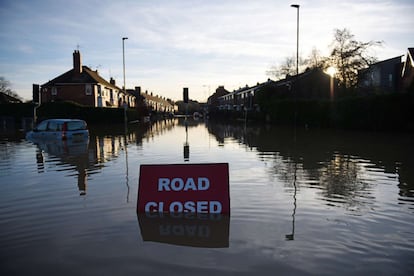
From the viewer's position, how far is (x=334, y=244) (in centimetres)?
482

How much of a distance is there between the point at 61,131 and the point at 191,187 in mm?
16021

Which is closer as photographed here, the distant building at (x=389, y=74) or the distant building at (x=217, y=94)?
the distant building at (x=389, y=74)

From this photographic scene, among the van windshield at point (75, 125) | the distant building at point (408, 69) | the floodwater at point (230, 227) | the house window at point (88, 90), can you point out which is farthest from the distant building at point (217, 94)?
the floodwater at point (230, 227)

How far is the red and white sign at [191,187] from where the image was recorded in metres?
6.02

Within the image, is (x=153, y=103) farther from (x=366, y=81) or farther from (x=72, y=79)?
(x=366, y=81)

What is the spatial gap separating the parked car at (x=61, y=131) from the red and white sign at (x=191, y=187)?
1528 centimetres

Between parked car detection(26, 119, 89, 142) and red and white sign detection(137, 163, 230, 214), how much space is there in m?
15.3

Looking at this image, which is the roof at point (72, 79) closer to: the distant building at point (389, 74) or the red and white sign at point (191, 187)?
the distant building at point (389, 74)

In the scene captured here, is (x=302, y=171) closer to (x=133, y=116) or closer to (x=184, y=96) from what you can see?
(x=184, y=96)

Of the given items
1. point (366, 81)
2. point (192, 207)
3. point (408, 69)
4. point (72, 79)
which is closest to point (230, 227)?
point (192, 207)

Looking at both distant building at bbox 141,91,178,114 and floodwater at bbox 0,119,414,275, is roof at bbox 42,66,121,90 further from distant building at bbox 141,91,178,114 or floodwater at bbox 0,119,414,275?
floodwater at bbox 0,119,414,275

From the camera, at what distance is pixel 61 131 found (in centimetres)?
1980

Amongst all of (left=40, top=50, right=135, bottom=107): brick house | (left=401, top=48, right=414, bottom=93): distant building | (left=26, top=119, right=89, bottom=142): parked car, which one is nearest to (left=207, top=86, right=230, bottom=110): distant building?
(left=40, top=50, right=135, bottom=107): brick house

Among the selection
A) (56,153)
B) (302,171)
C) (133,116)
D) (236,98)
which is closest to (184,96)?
(56,153)
